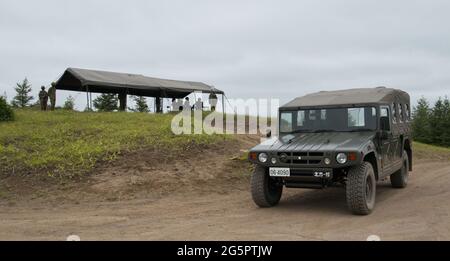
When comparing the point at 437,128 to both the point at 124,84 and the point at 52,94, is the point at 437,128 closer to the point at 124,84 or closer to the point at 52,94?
the point at 124,84

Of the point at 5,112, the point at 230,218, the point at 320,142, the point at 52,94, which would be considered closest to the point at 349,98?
the point at 320,142

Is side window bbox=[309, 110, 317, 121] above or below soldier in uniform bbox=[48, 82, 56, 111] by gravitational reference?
below

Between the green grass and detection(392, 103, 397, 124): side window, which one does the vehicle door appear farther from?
the green grass

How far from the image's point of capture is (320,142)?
814 cm

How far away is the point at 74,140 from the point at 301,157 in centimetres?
913

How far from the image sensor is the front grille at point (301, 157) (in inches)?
300

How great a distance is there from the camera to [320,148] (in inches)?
304

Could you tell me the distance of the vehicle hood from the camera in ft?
25.4

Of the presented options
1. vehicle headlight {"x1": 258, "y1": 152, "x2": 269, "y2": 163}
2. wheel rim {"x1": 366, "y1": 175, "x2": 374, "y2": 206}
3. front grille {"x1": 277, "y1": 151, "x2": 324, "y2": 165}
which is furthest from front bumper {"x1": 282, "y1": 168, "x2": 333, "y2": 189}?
wheel rim {"x1": 366, "y1": 175, "x2": 374, "y2": 206}

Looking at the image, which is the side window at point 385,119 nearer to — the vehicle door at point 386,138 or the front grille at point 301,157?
the vehicle door at point 386,138

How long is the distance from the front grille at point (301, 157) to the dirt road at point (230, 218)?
3.06 ft

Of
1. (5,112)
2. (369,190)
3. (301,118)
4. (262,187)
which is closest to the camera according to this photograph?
(369,190)

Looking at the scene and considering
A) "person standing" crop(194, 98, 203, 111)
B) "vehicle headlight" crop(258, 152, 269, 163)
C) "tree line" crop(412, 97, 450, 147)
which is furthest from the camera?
"tree line" crop(412, 97, 450, 147)
